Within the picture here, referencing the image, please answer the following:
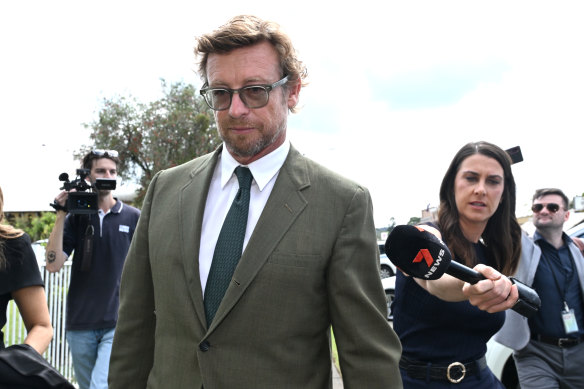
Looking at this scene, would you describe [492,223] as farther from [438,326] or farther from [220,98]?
[220,98]

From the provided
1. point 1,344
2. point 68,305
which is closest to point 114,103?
point 68,305

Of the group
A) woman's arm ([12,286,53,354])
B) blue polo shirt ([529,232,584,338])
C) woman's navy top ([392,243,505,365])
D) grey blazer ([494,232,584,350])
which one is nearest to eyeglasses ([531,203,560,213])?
blue polo shirt ([529,232,584,338])

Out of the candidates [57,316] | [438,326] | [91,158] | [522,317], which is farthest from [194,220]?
[57,316]

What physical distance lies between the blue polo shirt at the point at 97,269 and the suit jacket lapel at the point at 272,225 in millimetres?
3003

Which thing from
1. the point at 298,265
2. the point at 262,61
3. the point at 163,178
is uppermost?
the point at 262,61

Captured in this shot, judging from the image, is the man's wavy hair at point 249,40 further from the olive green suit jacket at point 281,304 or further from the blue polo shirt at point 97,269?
the blue polo shirt at point 97,269

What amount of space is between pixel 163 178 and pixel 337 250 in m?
0.84

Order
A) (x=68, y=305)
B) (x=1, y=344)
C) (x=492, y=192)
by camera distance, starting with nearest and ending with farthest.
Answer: (x=1, y=344) < (x=492, y=192) < (x=68, y=305)

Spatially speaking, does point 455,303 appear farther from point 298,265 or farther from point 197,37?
point 197,37

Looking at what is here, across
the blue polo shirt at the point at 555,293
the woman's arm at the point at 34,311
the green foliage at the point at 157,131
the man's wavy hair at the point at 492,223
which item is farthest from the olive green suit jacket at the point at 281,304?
the green foliage at the point at 157,131

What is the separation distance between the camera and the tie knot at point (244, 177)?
6.99 ft

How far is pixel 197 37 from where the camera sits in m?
2.18

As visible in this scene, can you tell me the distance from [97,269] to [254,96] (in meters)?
3.32

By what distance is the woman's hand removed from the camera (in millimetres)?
2008
